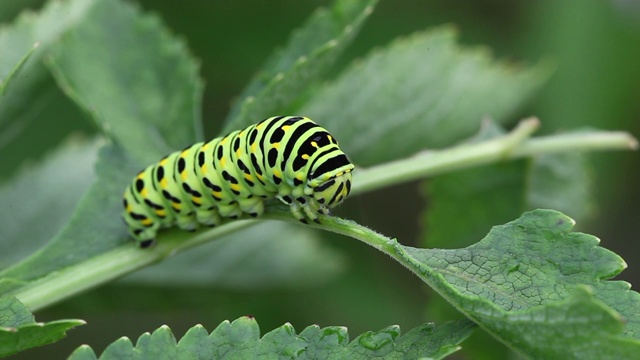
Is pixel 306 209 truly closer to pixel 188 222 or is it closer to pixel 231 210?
pixel 231 210

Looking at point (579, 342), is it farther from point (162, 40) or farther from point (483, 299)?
point (162, 40)

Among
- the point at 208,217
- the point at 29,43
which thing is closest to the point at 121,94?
the point at 29,43

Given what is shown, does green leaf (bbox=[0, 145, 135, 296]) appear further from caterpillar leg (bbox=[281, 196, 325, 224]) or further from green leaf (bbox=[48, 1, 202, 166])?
caterpillar leg (bbox=[281, 196, 325, 224])

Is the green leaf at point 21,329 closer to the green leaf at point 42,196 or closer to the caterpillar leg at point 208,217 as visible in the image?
the caterpillar leg at point 208,217

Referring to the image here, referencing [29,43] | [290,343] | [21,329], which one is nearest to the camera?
[21,329]

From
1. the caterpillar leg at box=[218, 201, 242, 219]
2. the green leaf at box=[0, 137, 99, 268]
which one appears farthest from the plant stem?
the green leaf at box=[0, 137, 99, 268]

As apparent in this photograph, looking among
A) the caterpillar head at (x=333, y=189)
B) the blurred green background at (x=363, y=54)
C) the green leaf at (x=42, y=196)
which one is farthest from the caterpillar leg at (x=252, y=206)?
the blurred green background at (x=363, y=54)

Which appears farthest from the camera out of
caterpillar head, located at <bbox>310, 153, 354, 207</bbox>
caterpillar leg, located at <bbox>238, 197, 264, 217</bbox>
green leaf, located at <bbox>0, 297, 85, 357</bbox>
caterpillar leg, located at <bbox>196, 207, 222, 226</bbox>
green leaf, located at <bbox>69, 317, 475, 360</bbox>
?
caterpillar leg, located at <bbox>196, 207, 222, 226</bbox>
